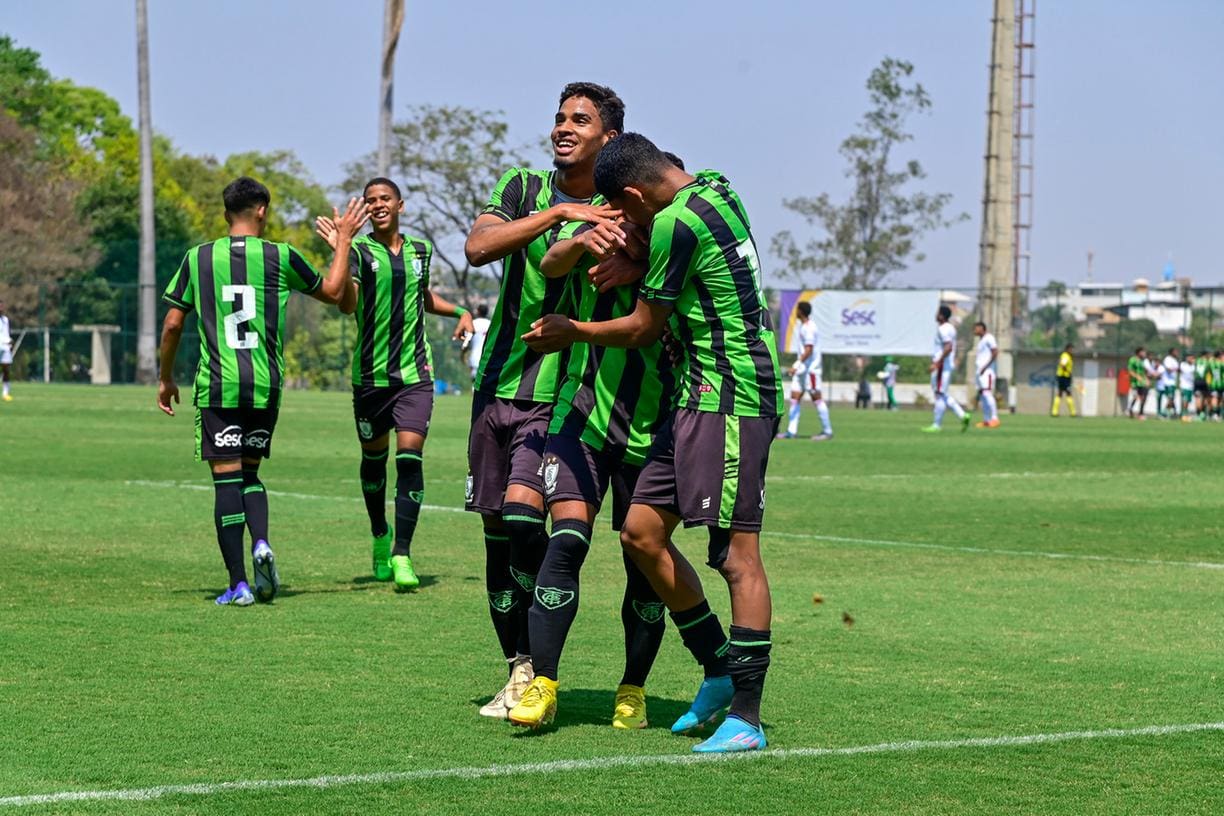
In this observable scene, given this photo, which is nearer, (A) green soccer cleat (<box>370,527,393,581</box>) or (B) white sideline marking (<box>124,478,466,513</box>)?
(A) green soccer cleat (<box>370,527,393,581</box>)

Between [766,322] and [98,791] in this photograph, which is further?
[766,322]

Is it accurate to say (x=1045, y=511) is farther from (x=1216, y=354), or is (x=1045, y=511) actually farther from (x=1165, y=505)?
(x=1216, y=354)

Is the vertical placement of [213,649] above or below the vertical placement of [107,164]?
below

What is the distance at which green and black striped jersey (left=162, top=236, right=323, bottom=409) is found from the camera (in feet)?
32.2

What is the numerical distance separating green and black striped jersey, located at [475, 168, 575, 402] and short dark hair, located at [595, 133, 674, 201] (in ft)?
2.61

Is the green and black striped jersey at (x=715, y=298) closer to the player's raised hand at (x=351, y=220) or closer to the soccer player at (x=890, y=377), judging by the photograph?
the player's raised hand at (x=351, y=220)

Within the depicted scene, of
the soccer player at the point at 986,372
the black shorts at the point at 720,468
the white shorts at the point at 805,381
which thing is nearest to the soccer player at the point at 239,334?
the black shorts at the point at 720,468

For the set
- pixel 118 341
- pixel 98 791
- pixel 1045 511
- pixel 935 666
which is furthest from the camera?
pixel 118 341

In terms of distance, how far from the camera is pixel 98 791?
533 centimetres

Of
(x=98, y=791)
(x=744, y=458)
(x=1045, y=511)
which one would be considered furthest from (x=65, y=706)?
(x=1045, y=511)

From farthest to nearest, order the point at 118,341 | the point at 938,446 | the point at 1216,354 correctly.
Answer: the point at 118,341
the point at 1216,354
the point at 938,446

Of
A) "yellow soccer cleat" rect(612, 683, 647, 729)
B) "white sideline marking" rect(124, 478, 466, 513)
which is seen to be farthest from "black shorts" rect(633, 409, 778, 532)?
"white sideline marking" rect(124, 478, 466, 513)

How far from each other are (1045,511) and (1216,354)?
122ft

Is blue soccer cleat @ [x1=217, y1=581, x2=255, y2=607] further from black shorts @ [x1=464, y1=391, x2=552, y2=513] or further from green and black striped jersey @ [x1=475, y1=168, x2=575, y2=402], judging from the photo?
green and black striped jersey @ [x1=475, y1=168, x2=575, y2=402]
